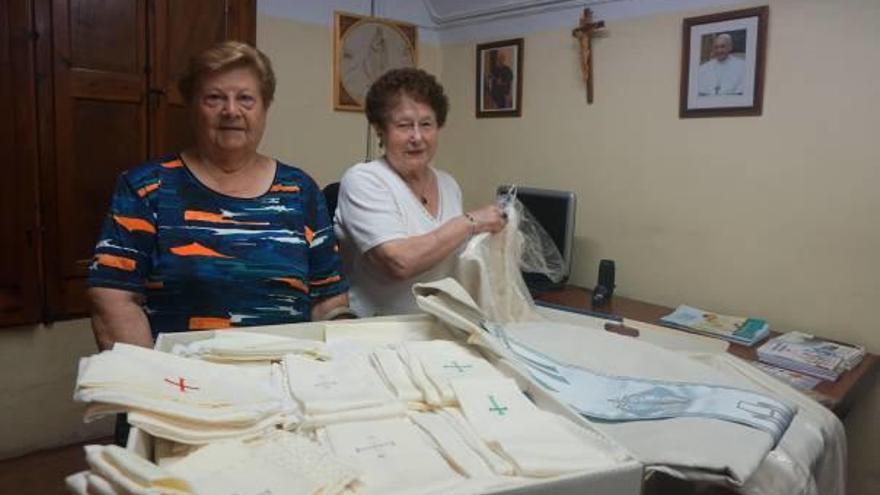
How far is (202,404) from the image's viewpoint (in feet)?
2.06

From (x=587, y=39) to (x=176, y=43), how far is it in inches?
59.7

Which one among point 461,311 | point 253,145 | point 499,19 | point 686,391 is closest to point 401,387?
point 461,311

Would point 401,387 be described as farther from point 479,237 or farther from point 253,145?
point 253,145

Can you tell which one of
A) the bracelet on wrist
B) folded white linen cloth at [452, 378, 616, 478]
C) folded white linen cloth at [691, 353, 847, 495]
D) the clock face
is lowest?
folded white linen cloth at [691, 353, 847, 495]

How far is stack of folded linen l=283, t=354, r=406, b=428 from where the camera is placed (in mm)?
664

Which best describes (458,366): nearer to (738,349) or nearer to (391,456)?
(391,456)

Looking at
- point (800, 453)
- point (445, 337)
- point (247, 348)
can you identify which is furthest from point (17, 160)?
point (800, 453)

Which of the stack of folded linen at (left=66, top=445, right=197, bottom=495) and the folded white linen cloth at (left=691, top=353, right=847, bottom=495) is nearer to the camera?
the stack of folded linen at (left=66, top=445, right=197, bottom=495)

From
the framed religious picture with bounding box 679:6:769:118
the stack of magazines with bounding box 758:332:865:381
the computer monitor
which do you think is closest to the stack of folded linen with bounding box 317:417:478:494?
the stack of magazines with bounding box 758:332:865:381

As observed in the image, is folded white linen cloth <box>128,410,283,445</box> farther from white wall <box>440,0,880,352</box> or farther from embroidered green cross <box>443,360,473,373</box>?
white wall <box>440,0,880,352</box>

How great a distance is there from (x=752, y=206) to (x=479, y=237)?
1171 mm

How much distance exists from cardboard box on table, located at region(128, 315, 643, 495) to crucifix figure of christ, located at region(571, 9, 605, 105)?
172 centimetres

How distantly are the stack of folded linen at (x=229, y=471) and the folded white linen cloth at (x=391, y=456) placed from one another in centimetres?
2

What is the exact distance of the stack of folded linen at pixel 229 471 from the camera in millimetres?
481
